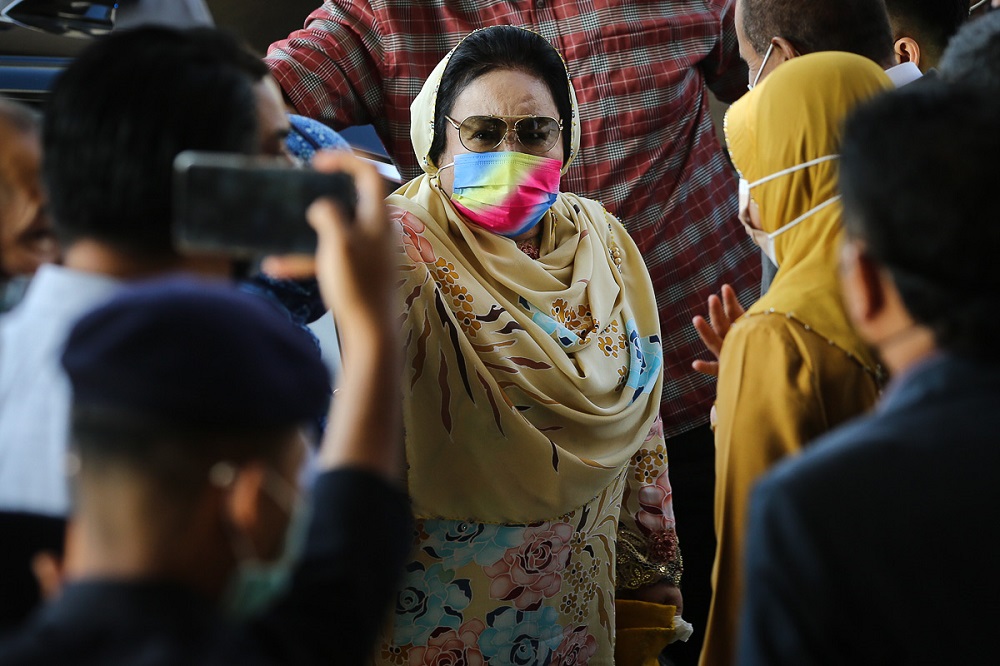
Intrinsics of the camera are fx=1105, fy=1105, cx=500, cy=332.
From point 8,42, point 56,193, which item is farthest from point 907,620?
Answer: point 8,42

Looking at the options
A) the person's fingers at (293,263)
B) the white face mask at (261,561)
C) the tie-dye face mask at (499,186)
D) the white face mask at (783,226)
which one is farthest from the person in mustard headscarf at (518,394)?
the white face mask at (261,561)

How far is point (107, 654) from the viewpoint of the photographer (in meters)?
0.84

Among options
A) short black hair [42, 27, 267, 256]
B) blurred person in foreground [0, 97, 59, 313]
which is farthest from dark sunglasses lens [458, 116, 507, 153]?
short black hair [42, 27, 267, 256]

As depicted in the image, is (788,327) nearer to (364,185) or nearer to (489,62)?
(364,185)

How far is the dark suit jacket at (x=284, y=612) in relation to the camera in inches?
33.0

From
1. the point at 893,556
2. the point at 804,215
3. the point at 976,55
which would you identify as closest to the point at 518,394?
the point at 804,215

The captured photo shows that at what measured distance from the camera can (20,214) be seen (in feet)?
4.50

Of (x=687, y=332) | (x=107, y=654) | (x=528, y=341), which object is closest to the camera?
(x=107, y=654)

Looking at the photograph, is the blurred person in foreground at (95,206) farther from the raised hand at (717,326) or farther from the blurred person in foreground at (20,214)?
the raised hand at (717,326)

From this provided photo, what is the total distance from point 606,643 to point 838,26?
1.47 m

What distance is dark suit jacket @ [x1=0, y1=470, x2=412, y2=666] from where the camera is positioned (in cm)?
84

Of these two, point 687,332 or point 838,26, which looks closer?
point 838,26

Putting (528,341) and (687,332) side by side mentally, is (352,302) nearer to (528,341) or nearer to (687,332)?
(528,341)

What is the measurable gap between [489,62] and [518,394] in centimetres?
71
